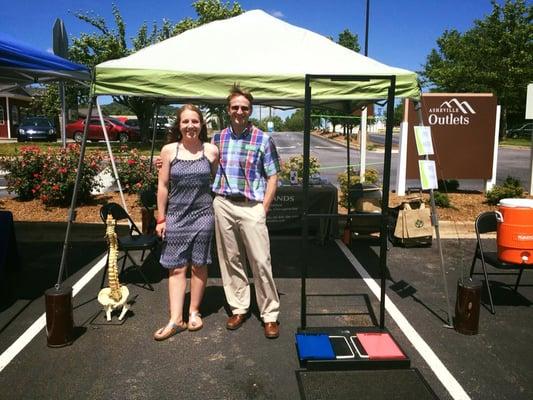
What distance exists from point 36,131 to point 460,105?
24.6 meters

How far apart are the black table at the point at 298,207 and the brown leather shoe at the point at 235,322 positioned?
2914 mm

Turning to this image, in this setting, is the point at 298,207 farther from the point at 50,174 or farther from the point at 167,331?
the point at 50,174

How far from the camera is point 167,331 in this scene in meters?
3.75

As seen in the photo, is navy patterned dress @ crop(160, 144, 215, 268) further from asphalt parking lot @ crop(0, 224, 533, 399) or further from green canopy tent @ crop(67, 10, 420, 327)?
green canopy tent @ crop(67, 10, 420, 327)

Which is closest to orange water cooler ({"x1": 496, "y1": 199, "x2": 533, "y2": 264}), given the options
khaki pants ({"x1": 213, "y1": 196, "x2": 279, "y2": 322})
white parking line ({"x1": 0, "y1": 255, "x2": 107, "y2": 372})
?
khaki pants ({"x1": 213, "y1": 196, "x2": 279, "y2": 322})

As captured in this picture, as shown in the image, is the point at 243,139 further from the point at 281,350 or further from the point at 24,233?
the point at 24,233

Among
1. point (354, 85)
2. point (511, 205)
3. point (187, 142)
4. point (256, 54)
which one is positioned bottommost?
point (511, 205)

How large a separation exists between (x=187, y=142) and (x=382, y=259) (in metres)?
1.89

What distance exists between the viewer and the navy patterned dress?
3623 mm

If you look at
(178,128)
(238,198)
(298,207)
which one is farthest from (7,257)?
(298,207)

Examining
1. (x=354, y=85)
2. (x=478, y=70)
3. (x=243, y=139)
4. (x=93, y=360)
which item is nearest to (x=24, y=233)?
(x=93, y=360)

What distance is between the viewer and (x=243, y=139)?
3.67 metres

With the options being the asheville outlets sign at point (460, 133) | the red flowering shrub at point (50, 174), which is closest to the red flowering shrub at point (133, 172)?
the red flowering shrub at point (50, 174)

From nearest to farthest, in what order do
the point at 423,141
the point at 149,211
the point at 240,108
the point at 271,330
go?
the point at 240,108 → the point at 271,330 → the point at 423,141 → the point at 149,211
